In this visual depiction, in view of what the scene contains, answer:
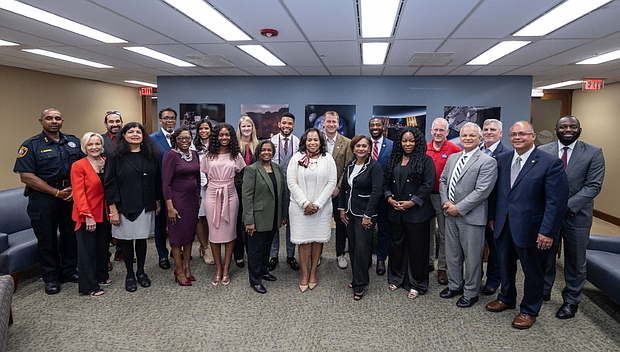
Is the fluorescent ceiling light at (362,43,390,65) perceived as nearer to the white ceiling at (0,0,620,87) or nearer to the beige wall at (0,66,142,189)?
the white ceiling at (0,0,620,87)

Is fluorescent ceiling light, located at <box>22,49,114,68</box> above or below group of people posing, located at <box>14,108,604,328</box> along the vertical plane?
above

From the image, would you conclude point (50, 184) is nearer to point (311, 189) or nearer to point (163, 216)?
point (163, 216)

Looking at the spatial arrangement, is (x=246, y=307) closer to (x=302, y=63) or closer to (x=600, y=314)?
(x=600, y=314)

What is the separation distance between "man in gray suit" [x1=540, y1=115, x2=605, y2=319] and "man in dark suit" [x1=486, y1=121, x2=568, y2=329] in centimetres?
36

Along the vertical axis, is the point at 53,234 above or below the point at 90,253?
above

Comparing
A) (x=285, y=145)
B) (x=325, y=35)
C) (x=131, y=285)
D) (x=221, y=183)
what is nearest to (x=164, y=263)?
(x=131, y=285)

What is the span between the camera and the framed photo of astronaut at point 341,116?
7680mm

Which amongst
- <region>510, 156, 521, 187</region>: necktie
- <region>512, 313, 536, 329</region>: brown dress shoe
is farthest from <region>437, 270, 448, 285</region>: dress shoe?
<region>510, 156, 521, 187</region>: necktie

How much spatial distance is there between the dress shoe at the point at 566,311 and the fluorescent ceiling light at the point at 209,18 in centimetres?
435

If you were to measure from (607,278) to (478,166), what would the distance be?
1.55 m

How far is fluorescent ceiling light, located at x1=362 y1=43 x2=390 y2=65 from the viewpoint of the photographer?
4719 mm

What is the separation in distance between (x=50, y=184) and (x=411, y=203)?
3.50 m

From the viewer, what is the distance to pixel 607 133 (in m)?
7.36

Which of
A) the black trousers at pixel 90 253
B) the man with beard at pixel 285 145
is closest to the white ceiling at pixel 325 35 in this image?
the man with beard at pixel 285 145
